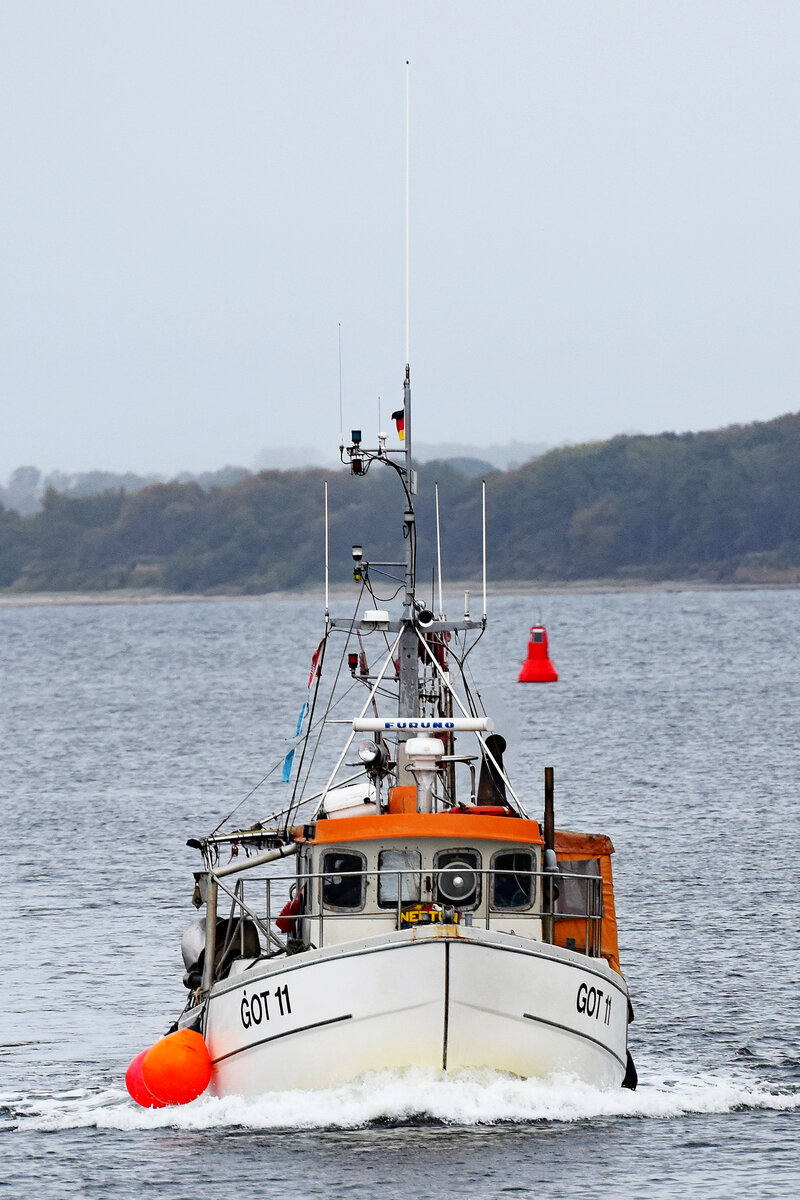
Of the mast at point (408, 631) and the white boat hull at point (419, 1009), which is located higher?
the mast at point (408, 631)

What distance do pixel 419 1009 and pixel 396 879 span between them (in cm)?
214

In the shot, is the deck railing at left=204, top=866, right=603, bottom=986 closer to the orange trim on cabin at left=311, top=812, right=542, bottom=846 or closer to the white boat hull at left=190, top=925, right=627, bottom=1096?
the orange trim on cabin at left=311, top=812, right=542, bottom=846

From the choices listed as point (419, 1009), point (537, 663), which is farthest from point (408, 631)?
point (537, 663)

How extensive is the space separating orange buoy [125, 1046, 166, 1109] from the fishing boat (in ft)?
0.08

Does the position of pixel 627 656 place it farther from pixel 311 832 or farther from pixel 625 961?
pixel 311 832

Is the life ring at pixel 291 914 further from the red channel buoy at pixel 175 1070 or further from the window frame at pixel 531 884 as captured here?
the window frame at pixel 531 884

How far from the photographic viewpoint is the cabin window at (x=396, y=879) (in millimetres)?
22219

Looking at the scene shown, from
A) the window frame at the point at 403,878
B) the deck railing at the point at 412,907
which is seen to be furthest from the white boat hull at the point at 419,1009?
the window frame at the point at 403,878

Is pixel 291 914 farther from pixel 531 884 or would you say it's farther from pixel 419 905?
pixel 531 884

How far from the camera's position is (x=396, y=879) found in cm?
2228

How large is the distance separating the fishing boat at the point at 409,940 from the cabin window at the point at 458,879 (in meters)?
0.02

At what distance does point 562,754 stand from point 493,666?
4776cm

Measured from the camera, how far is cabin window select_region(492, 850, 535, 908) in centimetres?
2238

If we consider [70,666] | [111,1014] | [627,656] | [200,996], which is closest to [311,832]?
[200,996]
